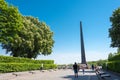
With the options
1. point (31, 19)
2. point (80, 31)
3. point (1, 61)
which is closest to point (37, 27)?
point (31, 19)

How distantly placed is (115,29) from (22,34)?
2280cm

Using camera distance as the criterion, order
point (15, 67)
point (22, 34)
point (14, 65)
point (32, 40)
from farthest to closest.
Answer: point (32, 40) → point (22, 34) → point (15, 67) → point (14, 65)

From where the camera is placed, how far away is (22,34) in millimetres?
67750

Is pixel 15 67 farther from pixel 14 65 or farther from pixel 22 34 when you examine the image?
pixel 22 34

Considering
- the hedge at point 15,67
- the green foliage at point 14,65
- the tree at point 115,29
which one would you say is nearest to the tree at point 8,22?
the green foliage at point 14,65

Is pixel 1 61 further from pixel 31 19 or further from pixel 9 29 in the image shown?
pixel 31 19

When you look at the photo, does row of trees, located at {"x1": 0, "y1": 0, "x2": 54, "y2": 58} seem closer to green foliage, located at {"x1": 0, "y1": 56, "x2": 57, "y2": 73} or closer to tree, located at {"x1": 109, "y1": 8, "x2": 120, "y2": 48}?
green foliage, located at {"x1": 0, "y1": 56, "x2": 57, "y2": 73}

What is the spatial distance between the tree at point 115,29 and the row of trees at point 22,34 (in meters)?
20.4

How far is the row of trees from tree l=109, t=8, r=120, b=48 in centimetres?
2035

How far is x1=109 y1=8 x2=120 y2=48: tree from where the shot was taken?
200ft

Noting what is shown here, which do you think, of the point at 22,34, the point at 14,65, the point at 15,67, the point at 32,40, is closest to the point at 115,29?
the point at 32,40

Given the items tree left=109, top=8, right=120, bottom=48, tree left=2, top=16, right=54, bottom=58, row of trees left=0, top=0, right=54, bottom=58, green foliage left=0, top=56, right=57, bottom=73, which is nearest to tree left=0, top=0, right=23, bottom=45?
row of trees left=0, top=0, right=54, bottom=58

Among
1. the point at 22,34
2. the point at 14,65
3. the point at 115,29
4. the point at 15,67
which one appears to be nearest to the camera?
the point at 14,65

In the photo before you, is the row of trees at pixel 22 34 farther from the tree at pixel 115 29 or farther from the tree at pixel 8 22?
the tree at pixel 115 29
